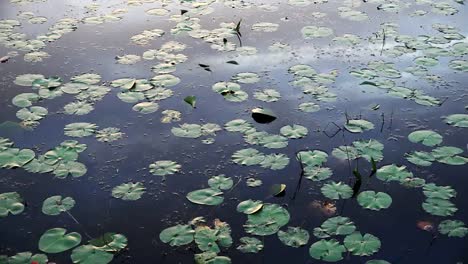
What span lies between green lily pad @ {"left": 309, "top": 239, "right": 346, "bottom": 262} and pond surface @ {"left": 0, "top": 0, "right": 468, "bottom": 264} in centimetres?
1

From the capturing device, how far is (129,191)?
9.77ft

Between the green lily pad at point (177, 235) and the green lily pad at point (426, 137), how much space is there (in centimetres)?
149

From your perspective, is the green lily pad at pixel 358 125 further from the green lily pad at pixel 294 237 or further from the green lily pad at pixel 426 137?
the green lily pad at pixel 294 237

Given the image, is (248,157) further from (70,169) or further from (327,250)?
(70,169)

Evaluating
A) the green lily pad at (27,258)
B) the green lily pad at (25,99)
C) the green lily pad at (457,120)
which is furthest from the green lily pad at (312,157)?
the green lily pad at (25,99)

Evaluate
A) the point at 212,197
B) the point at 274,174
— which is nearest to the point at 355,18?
the point at 274,174

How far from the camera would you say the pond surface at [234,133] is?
2.68 meters

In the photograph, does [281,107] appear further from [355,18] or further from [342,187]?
[355,18]

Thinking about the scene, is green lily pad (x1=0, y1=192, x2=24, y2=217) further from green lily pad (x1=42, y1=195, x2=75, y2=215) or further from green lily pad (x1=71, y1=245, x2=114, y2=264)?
green lily pad (x1=71, y1=245, x2=114, y2=264)

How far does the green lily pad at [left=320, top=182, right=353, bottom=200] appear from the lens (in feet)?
9.59

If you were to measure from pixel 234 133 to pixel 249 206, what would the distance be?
0.68 m

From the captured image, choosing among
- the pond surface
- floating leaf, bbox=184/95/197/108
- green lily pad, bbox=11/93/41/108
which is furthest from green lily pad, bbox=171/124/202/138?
green lily pad, bbox=11/93/41/108

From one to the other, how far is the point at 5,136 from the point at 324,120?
1.93 m

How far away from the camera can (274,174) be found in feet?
10.1
